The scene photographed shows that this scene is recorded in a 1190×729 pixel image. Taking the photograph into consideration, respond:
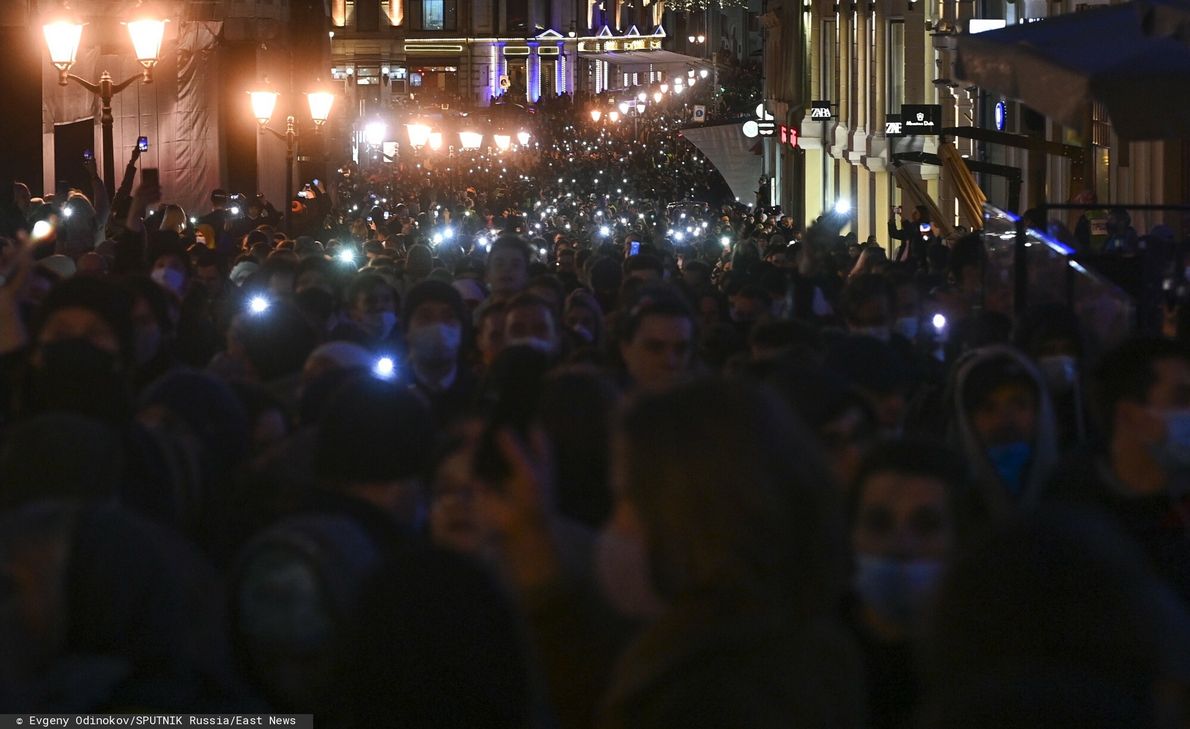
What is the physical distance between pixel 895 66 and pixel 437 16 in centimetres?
8815

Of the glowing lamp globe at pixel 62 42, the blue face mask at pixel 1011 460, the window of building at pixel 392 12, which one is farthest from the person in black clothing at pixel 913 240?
the window of building at pixel 392 12

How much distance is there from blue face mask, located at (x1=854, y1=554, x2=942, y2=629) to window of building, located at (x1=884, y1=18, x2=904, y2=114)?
33.6m

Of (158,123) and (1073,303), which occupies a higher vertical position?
(158,123)

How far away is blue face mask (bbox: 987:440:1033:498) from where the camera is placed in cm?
611

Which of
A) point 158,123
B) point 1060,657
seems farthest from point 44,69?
point 1060,657

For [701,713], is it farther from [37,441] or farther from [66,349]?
[66,349]

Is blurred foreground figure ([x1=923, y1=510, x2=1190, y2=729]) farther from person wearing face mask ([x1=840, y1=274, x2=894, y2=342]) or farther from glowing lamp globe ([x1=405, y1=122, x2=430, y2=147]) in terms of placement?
glowing lamp globe ([x1=405, y1=122, x2=430, y2=147])

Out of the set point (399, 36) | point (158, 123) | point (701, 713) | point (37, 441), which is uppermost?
point (399, 36)

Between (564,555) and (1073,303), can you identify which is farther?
(1073,303)

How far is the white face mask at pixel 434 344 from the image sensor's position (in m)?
8.41

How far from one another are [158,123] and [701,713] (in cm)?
2733

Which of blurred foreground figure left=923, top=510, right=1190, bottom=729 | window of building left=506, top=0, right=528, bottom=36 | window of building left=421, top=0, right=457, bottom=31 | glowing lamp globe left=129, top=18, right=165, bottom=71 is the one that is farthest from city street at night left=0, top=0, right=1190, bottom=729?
window of building left=506, top=0, right=528, bottom=36

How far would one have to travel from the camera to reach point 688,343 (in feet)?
24.6

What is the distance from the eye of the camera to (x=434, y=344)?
8445mm
